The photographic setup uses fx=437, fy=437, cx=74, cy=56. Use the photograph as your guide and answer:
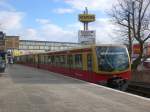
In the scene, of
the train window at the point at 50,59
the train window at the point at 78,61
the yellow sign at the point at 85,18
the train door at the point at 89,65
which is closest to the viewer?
the train door at the point at 89,65

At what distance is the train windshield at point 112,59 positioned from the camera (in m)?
27.4

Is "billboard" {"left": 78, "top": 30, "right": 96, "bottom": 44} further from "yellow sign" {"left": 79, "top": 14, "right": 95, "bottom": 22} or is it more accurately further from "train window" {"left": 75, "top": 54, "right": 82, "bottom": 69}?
"train window" {"left": 75, "top": 54, "right": 82, "bottom": 69}

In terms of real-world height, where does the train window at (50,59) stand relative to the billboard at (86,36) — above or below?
below

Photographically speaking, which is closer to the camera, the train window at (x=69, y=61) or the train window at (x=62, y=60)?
the train window at (x=69, y=61)

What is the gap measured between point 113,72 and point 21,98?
11.4 metres

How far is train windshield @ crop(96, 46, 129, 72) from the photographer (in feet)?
89.9

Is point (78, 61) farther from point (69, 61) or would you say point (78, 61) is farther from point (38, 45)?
point (38, 45)

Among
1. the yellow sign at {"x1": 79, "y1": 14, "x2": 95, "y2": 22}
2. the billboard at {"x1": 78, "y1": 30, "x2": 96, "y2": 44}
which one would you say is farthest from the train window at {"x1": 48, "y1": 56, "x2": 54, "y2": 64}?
the yellow sign at {"x1": 79, "y1": 14, "x2": 95, "y2": 22}

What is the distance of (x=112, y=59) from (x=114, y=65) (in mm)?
430

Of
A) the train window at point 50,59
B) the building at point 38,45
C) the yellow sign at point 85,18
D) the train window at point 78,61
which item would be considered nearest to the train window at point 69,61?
the train window at point 78,61

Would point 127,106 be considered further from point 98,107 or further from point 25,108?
point 25,108

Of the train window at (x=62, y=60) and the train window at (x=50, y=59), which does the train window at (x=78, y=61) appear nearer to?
the train window at (x=62, y=60)

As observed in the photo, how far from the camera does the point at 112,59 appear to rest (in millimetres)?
27750

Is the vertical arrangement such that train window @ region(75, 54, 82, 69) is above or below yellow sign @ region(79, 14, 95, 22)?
below
